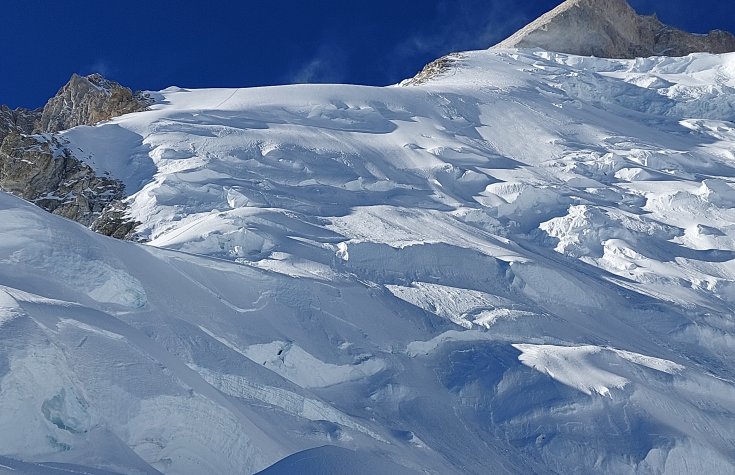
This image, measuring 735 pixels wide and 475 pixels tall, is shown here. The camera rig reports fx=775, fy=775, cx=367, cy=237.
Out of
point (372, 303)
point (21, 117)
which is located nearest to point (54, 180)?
point (372, 303)

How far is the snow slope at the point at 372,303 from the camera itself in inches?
259

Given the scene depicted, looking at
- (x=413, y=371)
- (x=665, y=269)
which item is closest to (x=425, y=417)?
(x=413, y=371)

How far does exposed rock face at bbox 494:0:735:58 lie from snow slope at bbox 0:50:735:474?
27630mm

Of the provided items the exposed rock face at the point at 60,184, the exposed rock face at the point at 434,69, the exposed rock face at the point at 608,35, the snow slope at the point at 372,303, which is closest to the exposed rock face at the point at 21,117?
the snow slope at the point at 372,303

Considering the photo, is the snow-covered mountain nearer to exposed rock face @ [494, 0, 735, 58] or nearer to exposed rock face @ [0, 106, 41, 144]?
exposed rock face @ [0, 106, 41, 144]

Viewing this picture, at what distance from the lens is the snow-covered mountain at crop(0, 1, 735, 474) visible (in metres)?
6.55

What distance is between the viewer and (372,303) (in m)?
12.2

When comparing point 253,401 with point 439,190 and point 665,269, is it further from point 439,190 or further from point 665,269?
point 439,190

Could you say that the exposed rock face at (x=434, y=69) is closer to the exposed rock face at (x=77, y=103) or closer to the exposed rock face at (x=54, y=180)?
the exposed rock face at (x=77, y=103)

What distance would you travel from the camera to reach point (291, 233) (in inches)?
586

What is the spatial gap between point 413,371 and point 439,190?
33.8ft

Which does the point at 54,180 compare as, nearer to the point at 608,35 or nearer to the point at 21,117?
the point at 21,117

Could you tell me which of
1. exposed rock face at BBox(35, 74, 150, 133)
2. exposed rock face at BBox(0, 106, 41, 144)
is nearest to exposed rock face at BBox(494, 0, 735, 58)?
exposed rock face at BBox(35, 74, 150, 133)

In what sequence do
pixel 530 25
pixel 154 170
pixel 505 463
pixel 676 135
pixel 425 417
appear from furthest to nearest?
pixel 530 25 → pixel 676 135 → pixel 154 170 → pixel 425 417 → pixel 505 463
